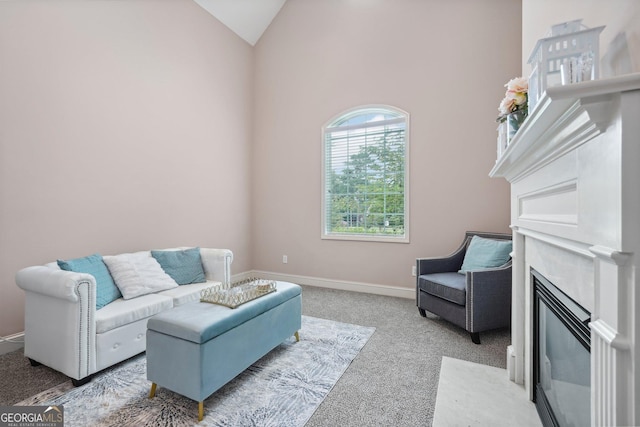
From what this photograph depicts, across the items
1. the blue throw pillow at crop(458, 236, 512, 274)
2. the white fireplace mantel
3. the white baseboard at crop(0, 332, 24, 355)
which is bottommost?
the white baseboard at crop(0, 332, 24, 355)

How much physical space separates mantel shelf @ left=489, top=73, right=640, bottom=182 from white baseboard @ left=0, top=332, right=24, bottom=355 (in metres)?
3.64

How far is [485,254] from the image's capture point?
2.83 metres

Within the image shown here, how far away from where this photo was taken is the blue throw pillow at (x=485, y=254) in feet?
8.95

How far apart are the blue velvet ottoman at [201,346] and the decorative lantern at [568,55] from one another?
1.92 metres

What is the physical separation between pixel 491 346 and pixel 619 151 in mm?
2327

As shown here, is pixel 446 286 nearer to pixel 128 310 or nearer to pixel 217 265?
pixel 217 265

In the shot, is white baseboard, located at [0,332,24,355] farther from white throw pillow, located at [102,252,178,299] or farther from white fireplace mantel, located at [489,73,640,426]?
white fireplace mantel, located at [489,73,640,426]

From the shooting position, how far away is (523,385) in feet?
6.06

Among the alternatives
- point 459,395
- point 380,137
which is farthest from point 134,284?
point 380,137

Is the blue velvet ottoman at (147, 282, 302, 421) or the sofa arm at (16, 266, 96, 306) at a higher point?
the sofa arm at (16, 266, 96, 306)

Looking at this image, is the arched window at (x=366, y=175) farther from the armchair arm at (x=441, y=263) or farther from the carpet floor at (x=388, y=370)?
the carpet floor at (x=388, y=370)

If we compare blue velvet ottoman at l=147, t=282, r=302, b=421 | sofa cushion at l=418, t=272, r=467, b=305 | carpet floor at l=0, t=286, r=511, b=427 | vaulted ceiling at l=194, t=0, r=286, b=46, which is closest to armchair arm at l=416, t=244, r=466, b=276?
sofa cushion at l=418, t=272, r=467, b=305

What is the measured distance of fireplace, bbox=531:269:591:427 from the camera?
0.99 meters

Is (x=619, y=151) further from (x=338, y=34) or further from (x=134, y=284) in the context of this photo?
(x=338, y=34)
